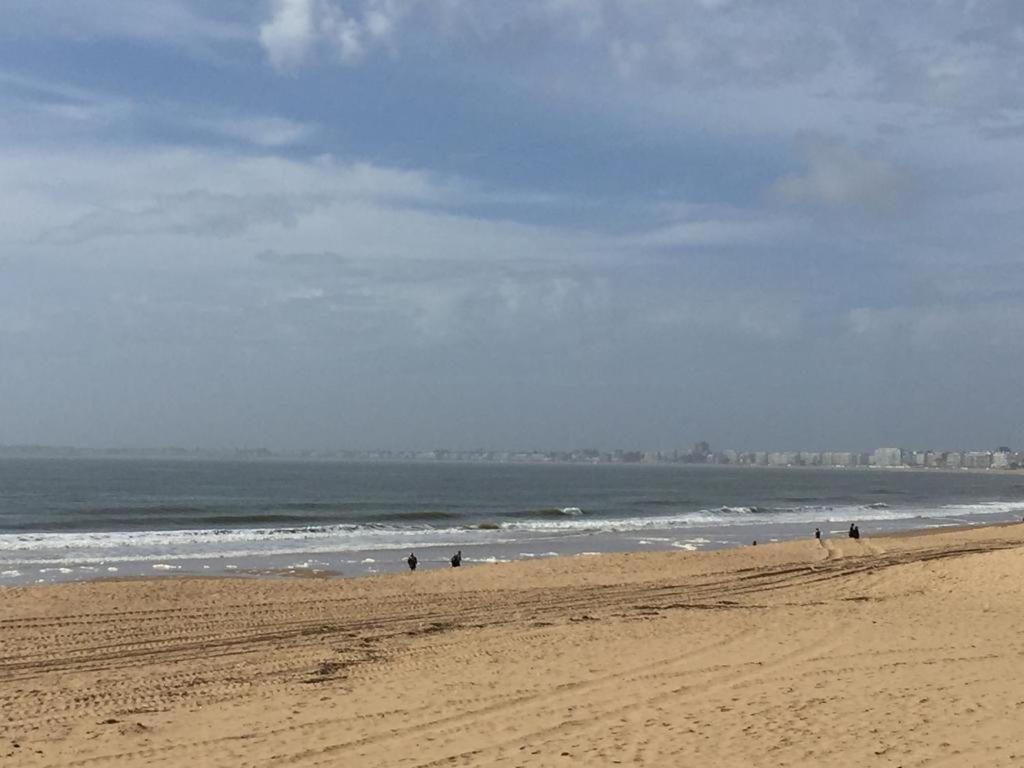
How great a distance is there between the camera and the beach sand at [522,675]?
7578 mm

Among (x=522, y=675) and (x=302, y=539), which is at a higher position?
(x=522, y=675)

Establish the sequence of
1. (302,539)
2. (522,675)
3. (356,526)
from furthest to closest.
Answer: (356,526) → (302,539) → (522,675)

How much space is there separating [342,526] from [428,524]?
4294 mm

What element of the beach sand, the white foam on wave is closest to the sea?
the white foam on wave

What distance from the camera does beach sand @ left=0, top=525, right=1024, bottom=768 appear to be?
7578 mm

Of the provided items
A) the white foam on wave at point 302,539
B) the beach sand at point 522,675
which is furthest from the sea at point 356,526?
the beach sand at point 522,675

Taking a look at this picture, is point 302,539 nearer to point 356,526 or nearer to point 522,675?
point 356,526

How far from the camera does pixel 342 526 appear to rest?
43.3 m

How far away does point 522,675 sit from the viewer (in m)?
10.3

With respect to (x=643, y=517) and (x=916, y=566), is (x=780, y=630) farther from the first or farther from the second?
(x=643, y=517)

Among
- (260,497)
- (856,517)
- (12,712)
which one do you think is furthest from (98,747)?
(260,497)

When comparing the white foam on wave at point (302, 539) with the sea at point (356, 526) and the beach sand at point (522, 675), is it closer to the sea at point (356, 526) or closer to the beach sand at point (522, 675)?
the sea at point (356, 526)

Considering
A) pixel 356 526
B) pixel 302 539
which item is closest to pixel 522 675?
pixel 302 539

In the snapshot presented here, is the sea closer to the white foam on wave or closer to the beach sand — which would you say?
the white foam on wave
